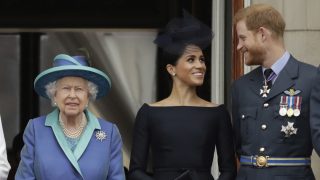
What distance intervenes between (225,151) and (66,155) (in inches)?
34.7

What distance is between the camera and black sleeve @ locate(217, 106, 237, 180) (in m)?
5.70

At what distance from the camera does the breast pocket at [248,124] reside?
18.0 feet

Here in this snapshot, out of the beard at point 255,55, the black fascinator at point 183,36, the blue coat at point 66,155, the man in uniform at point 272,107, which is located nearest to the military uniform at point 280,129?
the man in uniform at point 272,107

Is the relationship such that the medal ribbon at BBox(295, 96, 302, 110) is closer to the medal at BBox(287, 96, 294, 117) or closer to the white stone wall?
the medal at BBox(287, 96, 294, 117)

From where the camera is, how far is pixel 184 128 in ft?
18.7

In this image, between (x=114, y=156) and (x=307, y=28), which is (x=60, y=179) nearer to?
(x=114, y=156)

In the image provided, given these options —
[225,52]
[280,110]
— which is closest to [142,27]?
[225,52]

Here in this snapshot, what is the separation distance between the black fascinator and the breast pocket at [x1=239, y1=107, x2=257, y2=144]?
50 cm

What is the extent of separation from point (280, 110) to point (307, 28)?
1204mm

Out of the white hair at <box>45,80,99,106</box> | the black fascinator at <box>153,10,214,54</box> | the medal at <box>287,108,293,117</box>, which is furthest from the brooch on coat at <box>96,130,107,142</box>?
the medal at <box>287,108,293,117</box>

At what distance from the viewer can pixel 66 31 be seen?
877 centimetres

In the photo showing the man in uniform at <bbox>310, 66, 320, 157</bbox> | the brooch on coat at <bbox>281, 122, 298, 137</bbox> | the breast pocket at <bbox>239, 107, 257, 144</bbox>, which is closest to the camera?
the man in uniform at <bbox>310, 66, 320, 157</bbox>

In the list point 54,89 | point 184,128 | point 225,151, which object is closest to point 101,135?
point 54,89

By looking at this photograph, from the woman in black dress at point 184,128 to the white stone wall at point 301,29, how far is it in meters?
0.84
